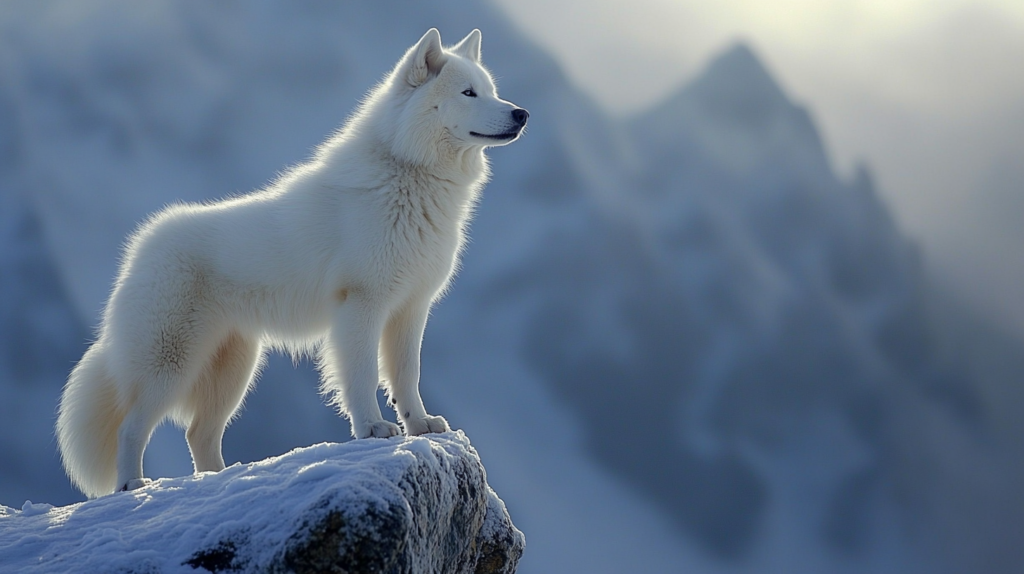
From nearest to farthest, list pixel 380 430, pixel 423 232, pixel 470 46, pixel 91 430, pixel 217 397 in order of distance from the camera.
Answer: pixel 380 430, pixel 423 232, pixel 91 430, pixel 217 397, pixel 470 46

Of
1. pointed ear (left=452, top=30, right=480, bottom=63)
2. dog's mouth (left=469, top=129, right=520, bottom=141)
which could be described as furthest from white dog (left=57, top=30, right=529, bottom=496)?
pointed ear (left=452, top=30, right=480, bottom=63)

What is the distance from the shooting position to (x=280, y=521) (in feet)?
8.95

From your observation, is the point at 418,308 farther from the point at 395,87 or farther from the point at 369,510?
the point at 369,510

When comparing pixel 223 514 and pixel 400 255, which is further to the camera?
pixel 400 255

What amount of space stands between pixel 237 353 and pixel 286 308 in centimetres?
81

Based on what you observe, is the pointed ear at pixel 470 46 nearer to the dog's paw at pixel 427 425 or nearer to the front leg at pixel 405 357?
the front leg at pixel 405 357

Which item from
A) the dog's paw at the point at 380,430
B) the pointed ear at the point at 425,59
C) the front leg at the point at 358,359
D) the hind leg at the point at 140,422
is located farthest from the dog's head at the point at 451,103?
the hind leg at the point at 140,422

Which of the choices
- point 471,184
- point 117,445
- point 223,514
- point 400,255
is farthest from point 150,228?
point 223,514

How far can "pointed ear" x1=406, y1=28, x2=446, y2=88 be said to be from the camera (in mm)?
5305

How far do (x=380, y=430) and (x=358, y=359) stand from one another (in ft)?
1.58

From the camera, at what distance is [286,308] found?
17.4ft

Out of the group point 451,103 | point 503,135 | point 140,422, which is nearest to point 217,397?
point 140,422

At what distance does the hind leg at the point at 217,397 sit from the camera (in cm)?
570

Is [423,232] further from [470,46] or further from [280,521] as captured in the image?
[280,521]
